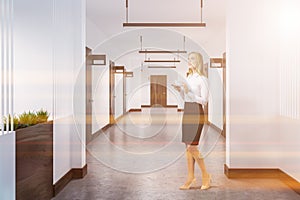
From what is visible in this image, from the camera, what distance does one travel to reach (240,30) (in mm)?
4062

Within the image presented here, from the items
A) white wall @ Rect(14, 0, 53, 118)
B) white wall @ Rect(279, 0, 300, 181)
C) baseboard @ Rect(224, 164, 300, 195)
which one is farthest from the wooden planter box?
white wall @ Rect(279, 0, 300, 181)

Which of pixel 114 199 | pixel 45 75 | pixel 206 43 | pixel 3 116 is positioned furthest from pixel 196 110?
pixel 206 43

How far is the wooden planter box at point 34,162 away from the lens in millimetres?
2529

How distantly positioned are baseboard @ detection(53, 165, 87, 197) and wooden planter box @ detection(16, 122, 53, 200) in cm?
13

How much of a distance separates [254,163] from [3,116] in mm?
2639

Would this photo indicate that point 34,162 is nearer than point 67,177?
Yes

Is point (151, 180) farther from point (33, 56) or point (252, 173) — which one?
point (33, 56)

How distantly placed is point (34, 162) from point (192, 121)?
53.6 inches

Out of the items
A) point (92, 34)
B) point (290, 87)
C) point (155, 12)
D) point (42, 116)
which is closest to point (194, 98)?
point (290, 87)

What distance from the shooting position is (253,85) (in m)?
4.07

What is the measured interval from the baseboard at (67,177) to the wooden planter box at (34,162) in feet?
0.42

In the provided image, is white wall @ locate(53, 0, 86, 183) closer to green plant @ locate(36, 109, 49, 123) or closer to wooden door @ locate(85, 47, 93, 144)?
green plant @ locate(36, 109, 49, 123)

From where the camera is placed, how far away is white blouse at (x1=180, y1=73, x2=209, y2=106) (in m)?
3.27

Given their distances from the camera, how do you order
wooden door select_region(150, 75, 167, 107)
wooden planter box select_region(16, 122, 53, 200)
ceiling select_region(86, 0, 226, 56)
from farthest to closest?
wooden door select_region(150, 75, 167, 107), ceiling select_region(86, 0, 226, 56), wooden planter box select_region(16, 122, 53, 200)
